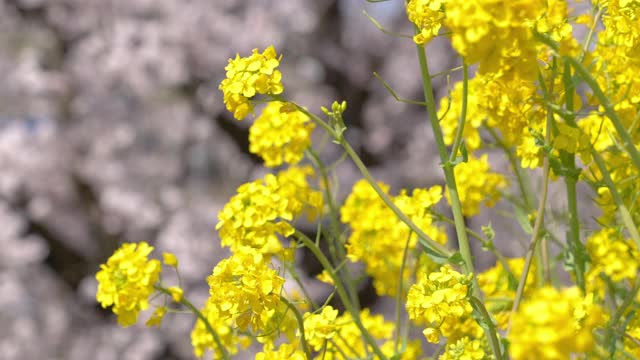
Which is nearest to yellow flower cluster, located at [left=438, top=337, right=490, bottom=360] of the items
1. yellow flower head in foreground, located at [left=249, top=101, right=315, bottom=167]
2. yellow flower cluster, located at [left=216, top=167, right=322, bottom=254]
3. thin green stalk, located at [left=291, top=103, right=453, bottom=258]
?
thin green stalk, located at [left=291, top=103, right=453, bottom=258]

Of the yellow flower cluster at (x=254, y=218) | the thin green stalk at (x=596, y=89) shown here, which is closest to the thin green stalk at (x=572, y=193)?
the thin green stalk at (x=596, y=89)

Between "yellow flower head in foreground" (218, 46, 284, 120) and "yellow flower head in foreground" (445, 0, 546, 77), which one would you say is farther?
"yellow flower head in foreground" (218, 46, 284, 120)

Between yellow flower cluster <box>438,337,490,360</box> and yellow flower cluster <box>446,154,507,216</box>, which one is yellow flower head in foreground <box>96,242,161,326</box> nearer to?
yellow flower cluster <box>438,337,490,360</box>

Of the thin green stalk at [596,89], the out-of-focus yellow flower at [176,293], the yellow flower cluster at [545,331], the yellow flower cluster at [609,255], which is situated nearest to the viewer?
the yellow flower cluster at [545,331]

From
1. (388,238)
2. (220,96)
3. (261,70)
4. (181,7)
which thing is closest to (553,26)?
(261,70)

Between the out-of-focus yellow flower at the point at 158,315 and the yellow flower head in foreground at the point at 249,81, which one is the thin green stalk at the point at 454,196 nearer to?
the yellow flower head in foreground at the point at 249,81

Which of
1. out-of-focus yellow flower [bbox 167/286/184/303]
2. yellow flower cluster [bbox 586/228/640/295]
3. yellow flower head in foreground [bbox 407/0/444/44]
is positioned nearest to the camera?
yellow flower head in foreground [bbox 407/0/444/44]
